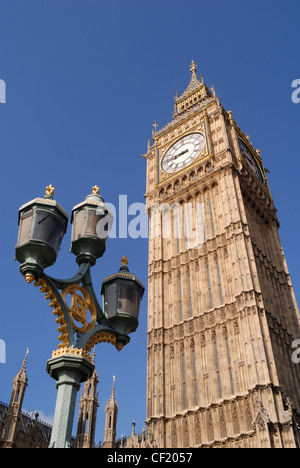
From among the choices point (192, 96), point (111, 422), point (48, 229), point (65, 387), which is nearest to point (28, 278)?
point (48, 229)

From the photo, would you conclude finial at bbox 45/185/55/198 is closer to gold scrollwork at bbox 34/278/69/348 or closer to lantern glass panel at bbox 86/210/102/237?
lantern glass panel at bbox 86/210/102/237

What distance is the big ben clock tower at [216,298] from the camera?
23.4 metres

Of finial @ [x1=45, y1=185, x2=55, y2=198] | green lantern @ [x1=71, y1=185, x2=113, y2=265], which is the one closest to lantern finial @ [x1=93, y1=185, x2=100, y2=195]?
green lantern @ [x1=71, y1=185, x2=113, y2=265]

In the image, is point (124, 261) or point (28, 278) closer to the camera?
point (28, 278)

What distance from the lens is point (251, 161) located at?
130 feet

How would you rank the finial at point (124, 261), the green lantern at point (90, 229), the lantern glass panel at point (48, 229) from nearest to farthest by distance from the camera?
1. the lantern glass panel at point (48, 229)
2. the green lantern at point (90, 229)
3. the finial at point (124, 261)

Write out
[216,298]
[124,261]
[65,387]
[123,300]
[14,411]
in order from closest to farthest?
[65,387] < [123,300] < [124,261] < [216,298] < [14,411]

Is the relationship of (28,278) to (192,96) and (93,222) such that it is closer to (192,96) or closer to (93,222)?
(93,222)

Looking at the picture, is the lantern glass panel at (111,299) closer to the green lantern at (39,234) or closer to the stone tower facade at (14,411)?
the green lantern at (39,234)

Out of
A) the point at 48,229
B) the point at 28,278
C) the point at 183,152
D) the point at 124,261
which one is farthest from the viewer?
the point at 183,152

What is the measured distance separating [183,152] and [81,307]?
34.1 m

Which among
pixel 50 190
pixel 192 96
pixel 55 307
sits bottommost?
pixel 55 307

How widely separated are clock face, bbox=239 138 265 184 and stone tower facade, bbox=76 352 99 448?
68.4ft

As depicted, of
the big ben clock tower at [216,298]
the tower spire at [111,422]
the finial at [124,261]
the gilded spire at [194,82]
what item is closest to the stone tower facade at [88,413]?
the tower spire at [111,422]
